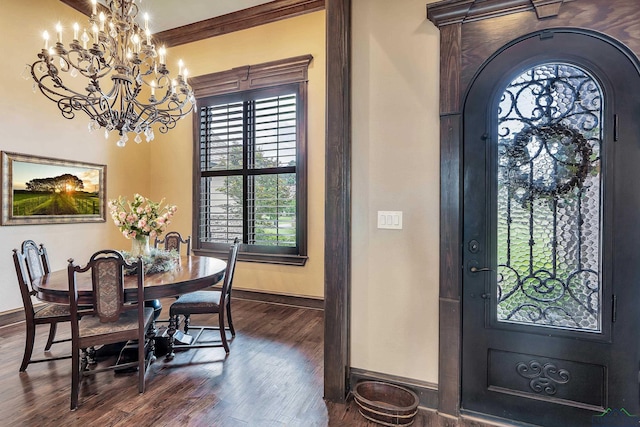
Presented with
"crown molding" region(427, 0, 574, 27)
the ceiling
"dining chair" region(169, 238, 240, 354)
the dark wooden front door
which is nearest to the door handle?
the dark wooden front door

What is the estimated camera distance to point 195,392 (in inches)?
88.0

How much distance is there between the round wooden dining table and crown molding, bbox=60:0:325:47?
3531 millimetres

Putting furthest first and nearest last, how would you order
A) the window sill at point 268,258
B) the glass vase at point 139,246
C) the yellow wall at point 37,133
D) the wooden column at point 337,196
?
the window sill at point 268,258 → the yellow wall at point 37,133 → the glass vase at point 139,246 → the wooden column at point 337,196

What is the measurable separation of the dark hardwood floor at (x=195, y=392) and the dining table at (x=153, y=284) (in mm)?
439

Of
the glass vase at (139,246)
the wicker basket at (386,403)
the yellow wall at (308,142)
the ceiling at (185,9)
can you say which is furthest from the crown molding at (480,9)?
the ceiling at (185,9)

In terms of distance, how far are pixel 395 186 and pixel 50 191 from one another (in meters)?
4.29

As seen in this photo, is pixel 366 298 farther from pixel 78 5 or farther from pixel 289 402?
pixel 78 5

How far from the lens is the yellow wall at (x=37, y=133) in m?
3.45

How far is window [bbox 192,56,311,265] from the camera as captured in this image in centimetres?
425

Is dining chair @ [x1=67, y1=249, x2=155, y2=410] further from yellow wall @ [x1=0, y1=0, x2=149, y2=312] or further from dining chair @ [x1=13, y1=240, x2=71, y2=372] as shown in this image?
yellow wall @ [x1=0, y1=0, x2=149, y2=312]

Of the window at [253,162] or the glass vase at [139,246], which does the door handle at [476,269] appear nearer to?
the window at [253,162]

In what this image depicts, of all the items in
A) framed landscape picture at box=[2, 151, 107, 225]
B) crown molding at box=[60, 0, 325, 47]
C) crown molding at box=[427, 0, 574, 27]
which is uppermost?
crown molding at box=[60, 0, 325, 47]

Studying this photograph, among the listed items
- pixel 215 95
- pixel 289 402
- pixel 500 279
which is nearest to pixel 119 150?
pixel 215 95

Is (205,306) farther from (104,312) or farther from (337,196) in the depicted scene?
(337,196)
